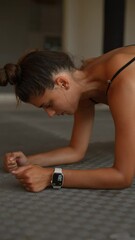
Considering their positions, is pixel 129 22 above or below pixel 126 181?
above

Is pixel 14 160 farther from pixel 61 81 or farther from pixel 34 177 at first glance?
pixel 61 81

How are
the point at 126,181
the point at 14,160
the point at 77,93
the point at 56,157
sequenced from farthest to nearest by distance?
the point at 56,157 → the point at 14,160 → the point at 77,93 → the point at 126,181

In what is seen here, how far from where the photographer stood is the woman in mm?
1271

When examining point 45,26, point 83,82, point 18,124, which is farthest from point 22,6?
point 83,82

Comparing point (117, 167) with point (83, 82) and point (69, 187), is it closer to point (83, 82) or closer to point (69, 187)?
point (69, 187)

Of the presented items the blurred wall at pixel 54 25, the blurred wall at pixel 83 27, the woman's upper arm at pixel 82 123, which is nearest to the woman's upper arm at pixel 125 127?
the woman's upper arm at pixel 82 123

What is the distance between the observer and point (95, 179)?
135 centimetres

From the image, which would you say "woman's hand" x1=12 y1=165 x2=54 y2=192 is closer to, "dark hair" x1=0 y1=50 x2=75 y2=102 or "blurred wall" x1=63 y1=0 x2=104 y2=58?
"dark hair" x1=0 y1=50 x2=75 y2=102

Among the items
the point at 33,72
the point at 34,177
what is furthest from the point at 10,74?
the point at 34,177

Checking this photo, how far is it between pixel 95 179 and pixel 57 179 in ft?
0.42

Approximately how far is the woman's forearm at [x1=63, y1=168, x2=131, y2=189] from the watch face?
0.02 m

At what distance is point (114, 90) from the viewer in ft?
4.29

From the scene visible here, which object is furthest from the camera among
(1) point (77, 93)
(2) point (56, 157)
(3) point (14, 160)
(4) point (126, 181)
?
(2) point (56, 157)

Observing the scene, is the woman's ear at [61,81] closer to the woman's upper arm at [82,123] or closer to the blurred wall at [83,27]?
the woman's upper arm at [82,123]
